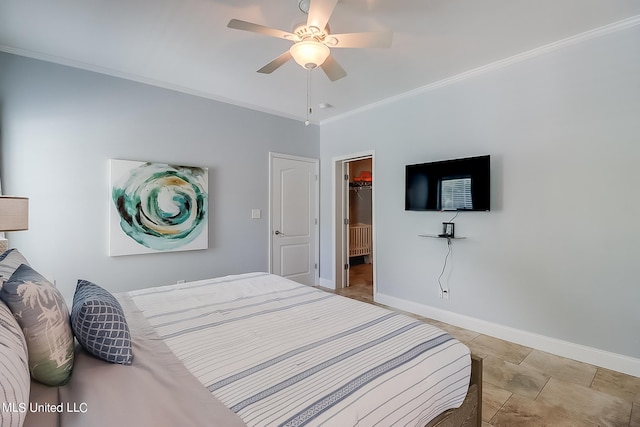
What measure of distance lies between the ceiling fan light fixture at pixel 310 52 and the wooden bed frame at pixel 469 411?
76.8 inches

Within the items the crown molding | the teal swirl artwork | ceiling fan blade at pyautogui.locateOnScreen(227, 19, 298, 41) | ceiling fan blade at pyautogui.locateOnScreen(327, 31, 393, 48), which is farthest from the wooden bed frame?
the teal swirl artwork

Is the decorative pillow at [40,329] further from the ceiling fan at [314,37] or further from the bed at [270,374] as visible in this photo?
the ceiling fan at [314,37]

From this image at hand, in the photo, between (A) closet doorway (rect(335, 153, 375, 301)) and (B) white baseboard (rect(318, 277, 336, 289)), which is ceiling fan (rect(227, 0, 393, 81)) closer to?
(A) closet doorway (rect(335, 153, 375, 301))

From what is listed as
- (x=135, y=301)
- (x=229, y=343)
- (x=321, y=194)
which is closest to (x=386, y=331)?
(x=229, y=343)

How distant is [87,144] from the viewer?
2895 millimetres

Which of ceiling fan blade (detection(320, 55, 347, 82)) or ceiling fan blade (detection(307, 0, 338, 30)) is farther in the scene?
ceiling fan blade (detection(320, 55, 347, 82))

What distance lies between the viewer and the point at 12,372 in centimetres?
74

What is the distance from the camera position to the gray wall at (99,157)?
2.63 m

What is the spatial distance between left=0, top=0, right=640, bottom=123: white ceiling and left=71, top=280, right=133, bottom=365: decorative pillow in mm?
1984

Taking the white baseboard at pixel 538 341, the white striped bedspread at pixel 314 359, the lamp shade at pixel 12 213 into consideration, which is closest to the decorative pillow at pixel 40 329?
the white striped bedspread at pixel 314 359

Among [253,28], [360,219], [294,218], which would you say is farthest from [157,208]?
[360,219]

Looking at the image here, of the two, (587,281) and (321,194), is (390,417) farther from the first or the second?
(321,194)

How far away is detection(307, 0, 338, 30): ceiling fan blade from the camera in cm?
159

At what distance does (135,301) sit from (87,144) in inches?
75.2
